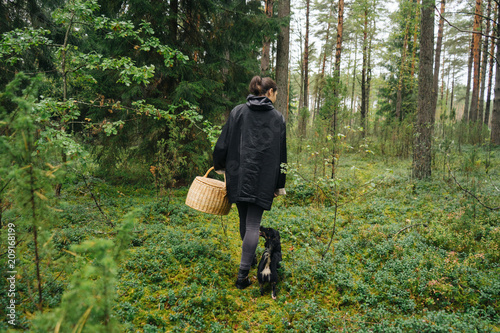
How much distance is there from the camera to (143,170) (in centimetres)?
680

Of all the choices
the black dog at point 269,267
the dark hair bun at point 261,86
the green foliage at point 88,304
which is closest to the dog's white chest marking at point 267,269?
the black dog at point 269,267

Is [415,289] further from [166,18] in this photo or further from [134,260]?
[166,18]

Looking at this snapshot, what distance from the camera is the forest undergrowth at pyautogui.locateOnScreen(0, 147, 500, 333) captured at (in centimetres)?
174

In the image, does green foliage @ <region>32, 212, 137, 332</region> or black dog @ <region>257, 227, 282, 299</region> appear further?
black dog @ <region>257, 227, 282, 299</region>

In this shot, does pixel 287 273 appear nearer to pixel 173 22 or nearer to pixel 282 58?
pixel 173 22

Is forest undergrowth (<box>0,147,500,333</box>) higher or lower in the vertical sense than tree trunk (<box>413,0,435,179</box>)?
lower

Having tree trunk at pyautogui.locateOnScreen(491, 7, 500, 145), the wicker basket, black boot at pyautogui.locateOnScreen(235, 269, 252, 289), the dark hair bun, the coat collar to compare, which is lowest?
black boot at pyautogui.locateOnScreen(235, 269, 252, 289)

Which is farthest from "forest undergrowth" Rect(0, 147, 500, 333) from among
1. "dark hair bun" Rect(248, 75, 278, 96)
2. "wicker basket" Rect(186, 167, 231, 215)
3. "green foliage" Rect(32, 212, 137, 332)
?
"dark hair bun" Rect(248, 75, 278, 96)

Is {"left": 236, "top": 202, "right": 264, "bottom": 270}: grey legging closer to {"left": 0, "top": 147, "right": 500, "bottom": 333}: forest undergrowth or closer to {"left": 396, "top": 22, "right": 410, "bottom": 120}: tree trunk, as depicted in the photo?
{"left": 0, "top": 147, "right": 500, "bottom": 333}: forest undergrowth

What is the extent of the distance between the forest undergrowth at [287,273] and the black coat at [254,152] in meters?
0.63

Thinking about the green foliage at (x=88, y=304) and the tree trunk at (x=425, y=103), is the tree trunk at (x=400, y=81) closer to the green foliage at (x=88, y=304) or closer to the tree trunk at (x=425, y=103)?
the tree trunk at (x=425, y=103)

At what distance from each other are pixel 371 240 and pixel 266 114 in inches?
111

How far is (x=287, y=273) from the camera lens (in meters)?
3.37

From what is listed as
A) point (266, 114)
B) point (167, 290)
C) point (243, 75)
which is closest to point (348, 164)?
point (243, 75)
